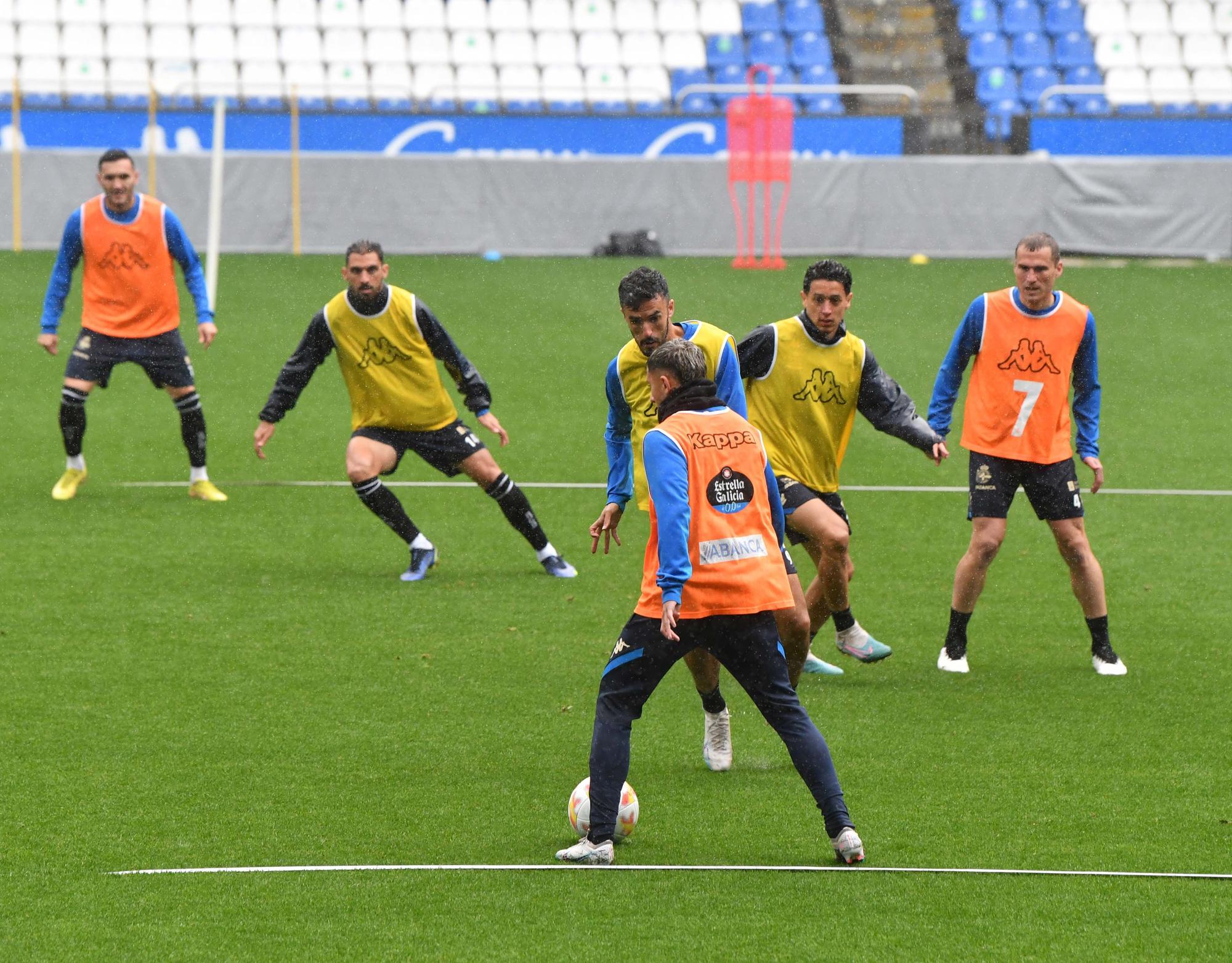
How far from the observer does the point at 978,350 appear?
8062 mm

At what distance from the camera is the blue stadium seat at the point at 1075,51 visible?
31469 mm

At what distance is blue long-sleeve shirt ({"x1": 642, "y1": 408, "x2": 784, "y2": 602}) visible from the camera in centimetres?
515

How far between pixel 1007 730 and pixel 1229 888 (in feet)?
6.04

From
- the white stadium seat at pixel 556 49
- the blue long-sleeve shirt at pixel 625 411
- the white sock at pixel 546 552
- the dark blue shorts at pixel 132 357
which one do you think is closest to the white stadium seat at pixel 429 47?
the white stadium seat at pixel 556 49

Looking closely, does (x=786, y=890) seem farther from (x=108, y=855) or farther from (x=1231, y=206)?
(x=1231, y=206)

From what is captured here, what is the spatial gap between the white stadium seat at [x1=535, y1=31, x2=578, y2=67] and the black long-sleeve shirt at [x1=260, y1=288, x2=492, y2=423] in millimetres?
20451

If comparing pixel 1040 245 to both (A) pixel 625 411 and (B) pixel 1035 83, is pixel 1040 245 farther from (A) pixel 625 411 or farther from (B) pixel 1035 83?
(B) pixel 1035 83

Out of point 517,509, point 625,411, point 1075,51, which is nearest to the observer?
point 625,411

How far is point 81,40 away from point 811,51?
12526 millimetres

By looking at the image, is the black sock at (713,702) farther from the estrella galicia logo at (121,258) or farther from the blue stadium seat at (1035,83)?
the blue stadium seat at (1035,83)

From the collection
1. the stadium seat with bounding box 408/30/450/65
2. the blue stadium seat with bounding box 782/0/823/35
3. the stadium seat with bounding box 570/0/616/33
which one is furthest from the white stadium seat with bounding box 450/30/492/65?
the blue stadium seat with bounding box 782/0/823/35

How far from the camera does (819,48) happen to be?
30828 millimetres

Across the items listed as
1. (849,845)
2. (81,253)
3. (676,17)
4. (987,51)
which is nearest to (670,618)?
(849,845)

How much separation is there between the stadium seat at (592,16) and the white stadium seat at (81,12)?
8.06 m
